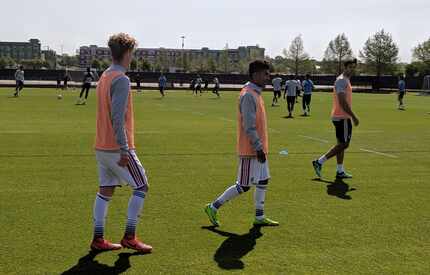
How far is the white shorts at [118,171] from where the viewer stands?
5.07 metres

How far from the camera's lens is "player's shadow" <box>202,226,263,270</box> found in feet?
16.6

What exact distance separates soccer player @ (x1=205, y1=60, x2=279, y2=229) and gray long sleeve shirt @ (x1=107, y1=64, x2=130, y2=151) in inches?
61.5

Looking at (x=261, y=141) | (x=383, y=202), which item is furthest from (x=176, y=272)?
(x=383, y=202)

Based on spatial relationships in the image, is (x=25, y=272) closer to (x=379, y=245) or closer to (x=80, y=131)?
(x=379, y=245)

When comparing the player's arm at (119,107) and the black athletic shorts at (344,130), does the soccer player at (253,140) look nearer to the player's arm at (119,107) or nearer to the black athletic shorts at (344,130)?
the player's arm at (119,107)

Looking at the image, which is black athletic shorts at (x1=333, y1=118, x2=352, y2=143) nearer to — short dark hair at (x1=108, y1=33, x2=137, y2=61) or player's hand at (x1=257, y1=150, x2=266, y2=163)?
player's hand at (x1=257, y1=150, x2=266, y2=163)

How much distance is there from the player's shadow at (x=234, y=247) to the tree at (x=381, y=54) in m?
95.2

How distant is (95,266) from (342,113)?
233 inches

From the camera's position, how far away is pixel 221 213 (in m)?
6.90

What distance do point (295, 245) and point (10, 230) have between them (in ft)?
10.0

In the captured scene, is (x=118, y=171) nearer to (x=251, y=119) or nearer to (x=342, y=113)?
(x=251, y=119)

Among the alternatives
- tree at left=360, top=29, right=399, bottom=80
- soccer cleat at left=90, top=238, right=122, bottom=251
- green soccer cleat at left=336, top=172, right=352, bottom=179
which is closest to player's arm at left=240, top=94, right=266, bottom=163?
soccer cleat at left=90, top=238, right=122, bottom=251

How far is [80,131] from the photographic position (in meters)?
16.0

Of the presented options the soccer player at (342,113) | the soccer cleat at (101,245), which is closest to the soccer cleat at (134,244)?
the soccer cleat at (101,245)
